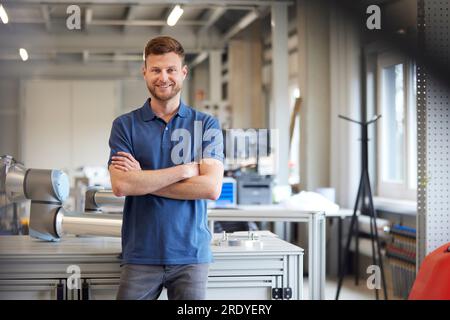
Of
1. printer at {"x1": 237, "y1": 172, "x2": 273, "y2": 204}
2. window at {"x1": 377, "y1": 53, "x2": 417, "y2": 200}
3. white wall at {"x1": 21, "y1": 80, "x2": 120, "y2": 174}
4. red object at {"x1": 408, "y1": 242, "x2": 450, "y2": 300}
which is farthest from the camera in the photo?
white wall at {"x1": 21, "y1": 80, "x2": 120, "y2": 174}

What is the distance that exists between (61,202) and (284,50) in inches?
181

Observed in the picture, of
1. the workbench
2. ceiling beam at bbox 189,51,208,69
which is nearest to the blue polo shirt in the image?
the workbench

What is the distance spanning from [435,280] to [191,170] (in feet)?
2.37

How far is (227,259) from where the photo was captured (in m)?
2.48

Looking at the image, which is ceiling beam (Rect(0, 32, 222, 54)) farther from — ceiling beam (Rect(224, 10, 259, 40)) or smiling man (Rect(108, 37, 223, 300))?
smiling man (Rect(108, 37, 223, 300))

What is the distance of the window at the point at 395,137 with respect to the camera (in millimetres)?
5371

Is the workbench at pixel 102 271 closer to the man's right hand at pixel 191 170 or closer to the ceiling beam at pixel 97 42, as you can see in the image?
the man's right hand at pixel 191 170

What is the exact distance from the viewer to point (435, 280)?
1.96 m

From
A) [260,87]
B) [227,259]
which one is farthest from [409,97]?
[260,87]

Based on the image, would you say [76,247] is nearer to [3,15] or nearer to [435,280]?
[3,15]

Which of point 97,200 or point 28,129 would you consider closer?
point 97,200

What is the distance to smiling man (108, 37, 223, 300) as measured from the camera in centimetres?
204

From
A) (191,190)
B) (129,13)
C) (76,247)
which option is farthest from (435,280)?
(129,13)
